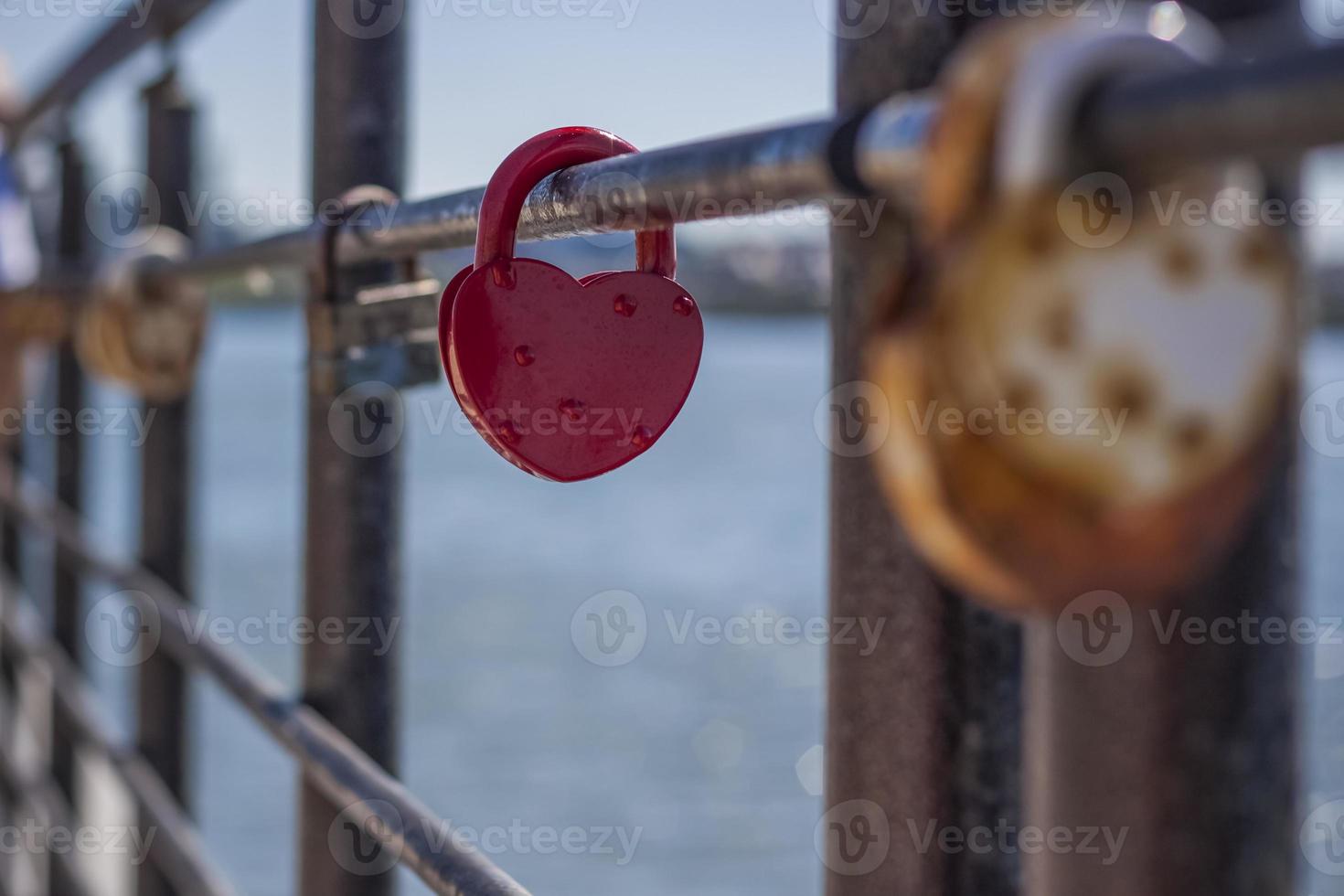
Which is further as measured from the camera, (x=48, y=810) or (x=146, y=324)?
(x=48, y=810)

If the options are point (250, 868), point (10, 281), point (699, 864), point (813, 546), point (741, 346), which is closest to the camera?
point (10, 281)

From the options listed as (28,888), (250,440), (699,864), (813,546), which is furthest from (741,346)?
(28,888)

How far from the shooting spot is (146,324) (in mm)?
1316

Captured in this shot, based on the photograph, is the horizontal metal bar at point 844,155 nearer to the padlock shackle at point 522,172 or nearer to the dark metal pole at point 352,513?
the padlock shackle at point 522,172

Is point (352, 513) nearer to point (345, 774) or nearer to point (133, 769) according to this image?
point (345, 774)

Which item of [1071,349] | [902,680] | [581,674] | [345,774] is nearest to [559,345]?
[902,680]

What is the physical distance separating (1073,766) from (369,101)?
78 centimetres

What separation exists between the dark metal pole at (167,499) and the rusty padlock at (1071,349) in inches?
63.5

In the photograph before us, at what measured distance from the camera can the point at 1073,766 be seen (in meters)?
0.25

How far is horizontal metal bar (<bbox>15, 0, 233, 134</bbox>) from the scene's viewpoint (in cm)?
151

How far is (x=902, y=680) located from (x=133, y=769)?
5.05 ft

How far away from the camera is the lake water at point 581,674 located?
1187cm

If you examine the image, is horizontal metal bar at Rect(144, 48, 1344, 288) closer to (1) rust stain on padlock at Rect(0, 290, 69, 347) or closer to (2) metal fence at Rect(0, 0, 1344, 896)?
(2) metal fence at Rect(0, 0, 1344, 896)

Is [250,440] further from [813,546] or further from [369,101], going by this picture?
[369,101]
